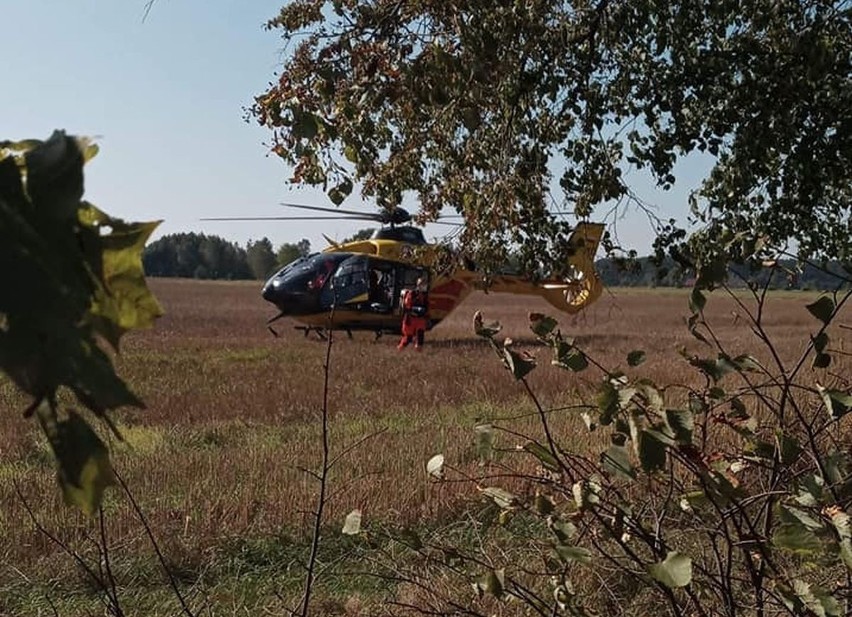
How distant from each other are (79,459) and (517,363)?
140cm

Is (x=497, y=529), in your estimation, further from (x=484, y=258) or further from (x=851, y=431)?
(x=851, y=431)

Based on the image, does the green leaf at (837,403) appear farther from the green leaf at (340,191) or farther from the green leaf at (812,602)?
the green leaf at (340,191)

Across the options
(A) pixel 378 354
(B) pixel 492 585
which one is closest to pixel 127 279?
(B) pixel 492 585

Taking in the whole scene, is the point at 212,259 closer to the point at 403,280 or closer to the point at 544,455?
the point at 403,280

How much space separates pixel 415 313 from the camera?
60.8ft

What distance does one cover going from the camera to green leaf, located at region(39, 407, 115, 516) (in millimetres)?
618

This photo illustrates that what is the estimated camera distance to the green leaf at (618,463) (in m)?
1.74

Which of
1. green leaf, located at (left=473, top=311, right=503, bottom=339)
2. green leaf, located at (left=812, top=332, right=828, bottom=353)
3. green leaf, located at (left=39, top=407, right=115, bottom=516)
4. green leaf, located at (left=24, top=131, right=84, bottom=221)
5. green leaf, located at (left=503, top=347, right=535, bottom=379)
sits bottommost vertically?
green leaf, located at (left=503, top=347, right=535, bottom=379)

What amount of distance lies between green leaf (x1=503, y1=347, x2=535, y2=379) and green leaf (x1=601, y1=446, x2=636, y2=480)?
262mm

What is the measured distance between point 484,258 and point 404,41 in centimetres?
174

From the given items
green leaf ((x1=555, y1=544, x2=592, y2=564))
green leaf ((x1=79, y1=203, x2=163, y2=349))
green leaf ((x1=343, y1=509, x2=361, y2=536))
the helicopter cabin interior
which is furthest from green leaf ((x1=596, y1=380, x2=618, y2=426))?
the helicopter cabin interior

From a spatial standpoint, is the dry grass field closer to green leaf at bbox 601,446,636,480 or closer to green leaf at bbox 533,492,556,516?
green leaf at bbox 533,492,556,516

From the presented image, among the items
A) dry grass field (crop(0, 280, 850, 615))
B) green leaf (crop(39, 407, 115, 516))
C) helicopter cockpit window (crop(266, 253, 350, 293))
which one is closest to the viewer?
green leaf (crop(39, 407, 115, 516))

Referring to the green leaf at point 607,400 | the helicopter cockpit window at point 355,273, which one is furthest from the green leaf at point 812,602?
the helicopter cockpit window at point 355,273
